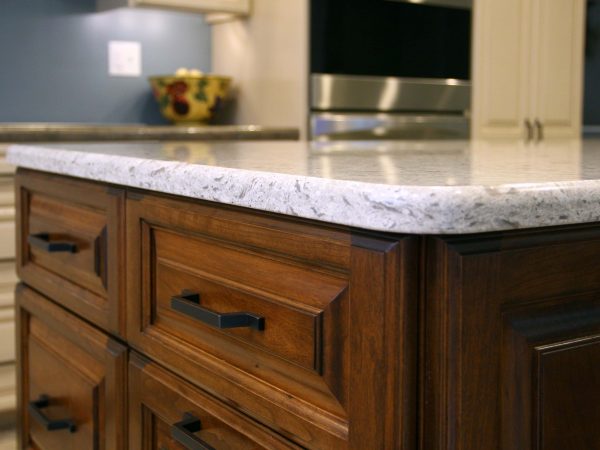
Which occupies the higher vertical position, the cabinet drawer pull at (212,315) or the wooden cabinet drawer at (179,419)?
the cabinet drawer pull at (212,315)

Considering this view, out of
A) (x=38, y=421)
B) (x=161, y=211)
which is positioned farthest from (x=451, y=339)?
(x=38, y=421)

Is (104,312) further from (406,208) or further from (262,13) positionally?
(262,13)

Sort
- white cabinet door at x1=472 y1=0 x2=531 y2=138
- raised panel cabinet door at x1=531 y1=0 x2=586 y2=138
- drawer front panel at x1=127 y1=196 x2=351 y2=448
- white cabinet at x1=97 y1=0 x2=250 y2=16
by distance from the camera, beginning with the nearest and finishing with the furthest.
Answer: drawer front panel at x1=127 y1=196 x2=351 y2=448 → white cabinet at x1=97 y1=0 x2=250 y2=16 → white cabinet door at x1=472 y1=0 x2=531 y2=138 → raised panel cabinet door at x1=531 y1=0 x2=586 y2=138

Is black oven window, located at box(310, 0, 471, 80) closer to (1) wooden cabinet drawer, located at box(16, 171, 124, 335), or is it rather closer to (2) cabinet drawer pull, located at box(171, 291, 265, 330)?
(1) wooden cabinet drawer, located at box(16, 171, 124, 335)

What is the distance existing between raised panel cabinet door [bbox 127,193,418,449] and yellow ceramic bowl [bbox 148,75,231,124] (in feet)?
6.72

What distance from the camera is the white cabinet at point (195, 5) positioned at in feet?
9.01

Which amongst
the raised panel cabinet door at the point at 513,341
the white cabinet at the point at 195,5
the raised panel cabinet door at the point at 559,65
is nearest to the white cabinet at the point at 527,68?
the raised panel cabinet door at the point at 559,65

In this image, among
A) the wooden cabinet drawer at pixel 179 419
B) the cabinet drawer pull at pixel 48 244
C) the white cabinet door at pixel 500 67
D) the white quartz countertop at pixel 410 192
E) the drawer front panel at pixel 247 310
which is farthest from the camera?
the white cabinet door at pixel 500 67

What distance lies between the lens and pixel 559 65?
11.9 ft

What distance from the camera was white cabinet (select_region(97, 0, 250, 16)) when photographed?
108 inches

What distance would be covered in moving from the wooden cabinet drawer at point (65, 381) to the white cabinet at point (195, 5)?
156cm

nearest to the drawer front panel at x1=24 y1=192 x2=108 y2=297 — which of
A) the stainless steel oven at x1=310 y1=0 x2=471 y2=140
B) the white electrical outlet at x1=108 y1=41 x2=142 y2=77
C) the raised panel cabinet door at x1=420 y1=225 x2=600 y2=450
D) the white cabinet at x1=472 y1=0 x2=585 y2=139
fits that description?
the raised panel cabinet door at x1=420 y1=225 x2=600 y2=450

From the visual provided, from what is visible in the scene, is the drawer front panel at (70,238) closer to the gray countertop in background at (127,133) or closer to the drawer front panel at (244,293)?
the drawer front panel at (244,293)

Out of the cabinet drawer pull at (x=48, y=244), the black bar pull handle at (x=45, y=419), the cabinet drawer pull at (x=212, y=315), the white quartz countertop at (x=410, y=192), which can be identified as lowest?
the black bar pull handle at (x=45, y=419)
